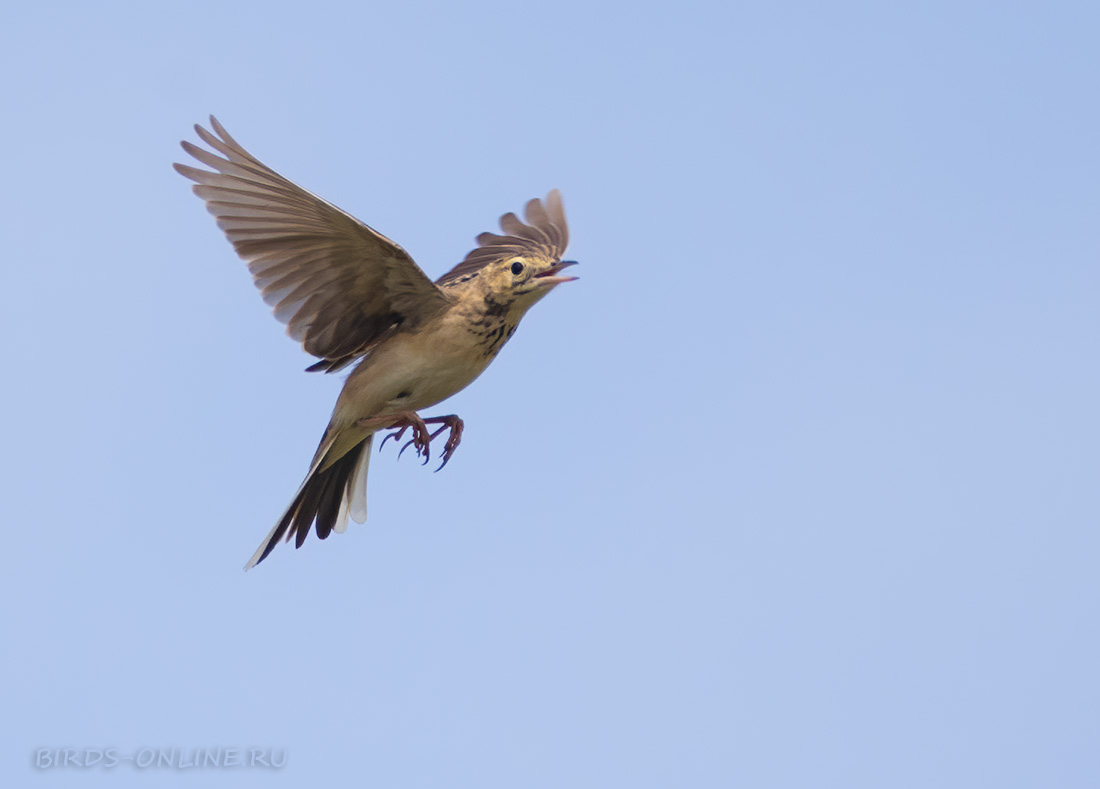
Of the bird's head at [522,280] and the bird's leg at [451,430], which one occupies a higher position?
the bird's head at [522,280]

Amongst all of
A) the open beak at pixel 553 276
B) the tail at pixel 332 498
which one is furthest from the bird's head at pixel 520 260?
the tail at pixel 332 498

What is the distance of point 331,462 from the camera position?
8766 mm

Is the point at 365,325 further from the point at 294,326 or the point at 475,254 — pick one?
the point at 475,254

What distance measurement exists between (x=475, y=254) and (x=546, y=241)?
63 centimetres

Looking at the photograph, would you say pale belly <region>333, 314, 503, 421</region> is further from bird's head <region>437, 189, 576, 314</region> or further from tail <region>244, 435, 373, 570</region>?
tail <region>244, 435, 373, 570</region>

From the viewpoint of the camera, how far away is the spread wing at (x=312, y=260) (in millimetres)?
7691

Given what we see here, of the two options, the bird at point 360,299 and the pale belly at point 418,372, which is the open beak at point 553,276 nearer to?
the bird at point 360,299

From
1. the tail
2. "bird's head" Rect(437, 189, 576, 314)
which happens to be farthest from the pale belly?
the tail

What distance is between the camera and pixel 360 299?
8258 millimetres

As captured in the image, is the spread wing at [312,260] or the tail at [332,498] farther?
the tail at [332,498]

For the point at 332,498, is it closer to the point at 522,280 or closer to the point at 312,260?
the point at 312,260

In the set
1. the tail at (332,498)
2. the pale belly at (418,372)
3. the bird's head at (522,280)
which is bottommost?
the tail at (332,498)

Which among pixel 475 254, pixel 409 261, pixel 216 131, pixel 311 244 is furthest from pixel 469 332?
pixel 475 254

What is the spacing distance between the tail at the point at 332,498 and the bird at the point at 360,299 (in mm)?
206
